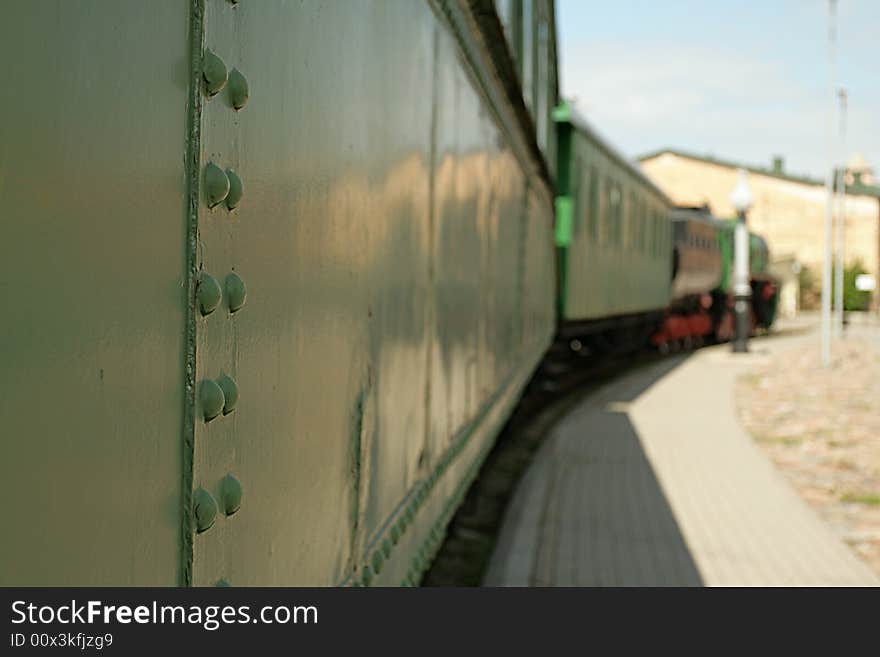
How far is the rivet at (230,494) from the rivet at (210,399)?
86 mm

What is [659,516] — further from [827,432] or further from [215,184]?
[215,184]

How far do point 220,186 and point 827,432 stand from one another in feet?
39.7

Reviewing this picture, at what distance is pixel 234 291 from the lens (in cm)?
116

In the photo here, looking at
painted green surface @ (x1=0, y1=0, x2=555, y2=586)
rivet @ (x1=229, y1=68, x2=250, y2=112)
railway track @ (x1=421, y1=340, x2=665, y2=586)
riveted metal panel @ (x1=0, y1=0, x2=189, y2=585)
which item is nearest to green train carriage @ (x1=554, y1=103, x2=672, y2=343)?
railway track @ (x1=421, y1=340, x2=665, y2=586)

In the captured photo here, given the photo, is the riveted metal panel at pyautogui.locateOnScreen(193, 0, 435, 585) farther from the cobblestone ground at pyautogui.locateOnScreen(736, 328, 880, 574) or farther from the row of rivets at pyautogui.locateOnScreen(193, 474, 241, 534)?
the cobblestone ground at pyautogui.locateOnScreen(736, 328, 880, 574)

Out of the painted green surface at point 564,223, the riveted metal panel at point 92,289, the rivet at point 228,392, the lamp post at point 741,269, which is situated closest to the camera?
the riveted metal panel at point 92,289

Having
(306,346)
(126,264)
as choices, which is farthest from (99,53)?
(306,346)

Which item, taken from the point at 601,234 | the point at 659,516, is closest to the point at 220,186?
the point at 659,516

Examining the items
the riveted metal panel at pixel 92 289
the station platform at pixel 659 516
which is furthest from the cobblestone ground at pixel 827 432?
the riveted metal panel at pixel 92 289

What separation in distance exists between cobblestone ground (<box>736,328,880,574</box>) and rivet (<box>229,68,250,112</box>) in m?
5.92

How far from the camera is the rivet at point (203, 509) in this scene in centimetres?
109

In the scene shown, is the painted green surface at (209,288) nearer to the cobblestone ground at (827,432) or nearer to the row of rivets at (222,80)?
the row of rivets at (222,80)

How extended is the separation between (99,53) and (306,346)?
73 centimetres

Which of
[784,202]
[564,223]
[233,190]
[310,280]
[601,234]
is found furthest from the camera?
[784,202]
